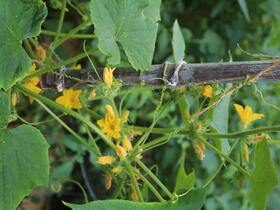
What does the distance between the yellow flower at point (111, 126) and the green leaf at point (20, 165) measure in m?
0.09

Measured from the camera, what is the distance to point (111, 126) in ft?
2.05

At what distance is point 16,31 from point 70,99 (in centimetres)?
17

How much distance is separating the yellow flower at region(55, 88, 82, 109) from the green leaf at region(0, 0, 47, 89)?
0.13m

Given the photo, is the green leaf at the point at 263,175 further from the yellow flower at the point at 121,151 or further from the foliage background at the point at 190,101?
the foliage background at the point at 190,101

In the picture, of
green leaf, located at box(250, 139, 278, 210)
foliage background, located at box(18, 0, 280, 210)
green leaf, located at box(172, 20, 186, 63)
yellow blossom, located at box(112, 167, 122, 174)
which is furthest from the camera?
foliage background, located at box(18, 0, 280, 210)

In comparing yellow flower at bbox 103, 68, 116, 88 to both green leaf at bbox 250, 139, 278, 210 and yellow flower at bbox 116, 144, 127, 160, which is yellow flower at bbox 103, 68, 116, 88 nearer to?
yellow flower at bbox 116, 144, 127, 160

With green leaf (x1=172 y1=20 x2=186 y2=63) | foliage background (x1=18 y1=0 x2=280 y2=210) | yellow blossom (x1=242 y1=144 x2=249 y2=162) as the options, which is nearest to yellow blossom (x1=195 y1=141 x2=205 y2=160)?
yellow blossom (x1=242 y1=144 x2=249 y2=162)

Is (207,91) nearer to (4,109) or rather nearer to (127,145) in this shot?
(127,145)

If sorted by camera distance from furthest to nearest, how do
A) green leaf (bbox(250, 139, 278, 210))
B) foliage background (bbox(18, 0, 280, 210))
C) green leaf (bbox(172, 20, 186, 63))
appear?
1. foliage background (bbox(18, 0, 280, 210))
2. green leaf (bbox(172, 20, 186, 63))
3. green leaf (bbox(250, 139, 278, 210))

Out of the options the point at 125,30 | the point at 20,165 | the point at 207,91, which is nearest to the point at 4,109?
the point at 20,165

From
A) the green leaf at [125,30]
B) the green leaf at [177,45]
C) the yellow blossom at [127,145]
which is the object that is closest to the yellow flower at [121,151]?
the yellow blossom at [127,145]

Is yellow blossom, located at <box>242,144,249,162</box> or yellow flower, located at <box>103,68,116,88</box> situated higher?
yellow flower, located at <box>103,68,116,88</box>

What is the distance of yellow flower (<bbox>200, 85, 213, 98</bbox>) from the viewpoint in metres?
0.67

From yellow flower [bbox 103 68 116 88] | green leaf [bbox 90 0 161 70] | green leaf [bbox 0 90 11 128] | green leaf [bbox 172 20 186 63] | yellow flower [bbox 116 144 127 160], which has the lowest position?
yellow flower [bbox 116 144 127 160]
